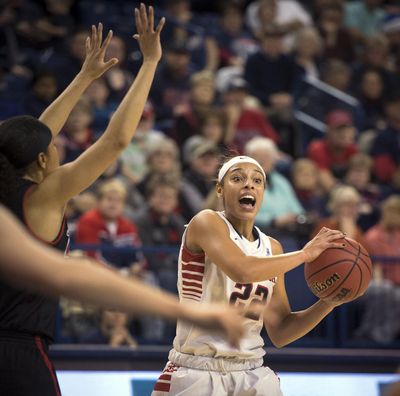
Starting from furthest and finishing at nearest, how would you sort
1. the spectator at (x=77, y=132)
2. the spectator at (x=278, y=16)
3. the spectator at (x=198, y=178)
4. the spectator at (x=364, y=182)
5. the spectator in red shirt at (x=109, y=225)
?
the spectator at (x=278, y=16)
the spectator at (x=364, y=182)
the spectator at (x=77, y=132)
the spectator at (x=198, y=178)
the spectator in red shirt at (x=109, y=225)

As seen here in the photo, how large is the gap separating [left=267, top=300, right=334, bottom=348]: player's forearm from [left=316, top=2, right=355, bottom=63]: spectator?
855cm

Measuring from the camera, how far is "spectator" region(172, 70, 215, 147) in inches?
401

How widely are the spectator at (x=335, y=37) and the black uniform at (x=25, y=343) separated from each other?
31.3ft

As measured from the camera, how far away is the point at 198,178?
360 inches

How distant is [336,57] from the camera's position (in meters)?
13.0

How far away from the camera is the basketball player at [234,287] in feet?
14.3

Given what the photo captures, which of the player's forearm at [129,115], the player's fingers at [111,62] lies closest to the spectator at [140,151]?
the player's fingers at [111,62]

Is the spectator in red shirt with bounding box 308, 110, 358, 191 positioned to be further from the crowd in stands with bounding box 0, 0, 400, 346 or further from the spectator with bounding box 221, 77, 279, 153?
the spectator with bounding box 221, 77, 279, 153

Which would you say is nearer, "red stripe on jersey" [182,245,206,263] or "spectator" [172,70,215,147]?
"red stripe on jersey" [182,245,206,263]

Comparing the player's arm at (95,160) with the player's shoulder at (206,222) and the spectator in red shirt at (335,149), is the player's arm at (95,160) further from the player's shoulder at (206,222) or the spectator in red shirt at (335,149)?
the spectator in red shirt at (335,149)

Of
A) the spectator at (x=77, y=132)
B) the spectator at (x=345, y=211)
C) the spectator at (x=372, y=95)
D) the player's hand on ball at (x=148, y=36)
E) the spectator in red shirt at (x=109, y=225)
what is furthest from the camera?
the spectator at (x=372, y=95)

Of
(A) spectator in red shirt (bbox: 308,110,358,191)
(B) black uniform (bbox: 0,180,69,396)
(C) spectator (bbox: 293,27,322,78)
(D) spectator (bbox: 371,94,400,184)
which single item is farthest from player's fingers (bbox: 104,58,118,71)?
(C) spectator (bbox: 293,27,322,78)

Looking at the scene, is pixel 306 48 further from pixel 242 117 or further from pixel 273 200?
pixel 273 200

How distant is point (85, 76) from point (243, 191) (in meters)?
0.89
